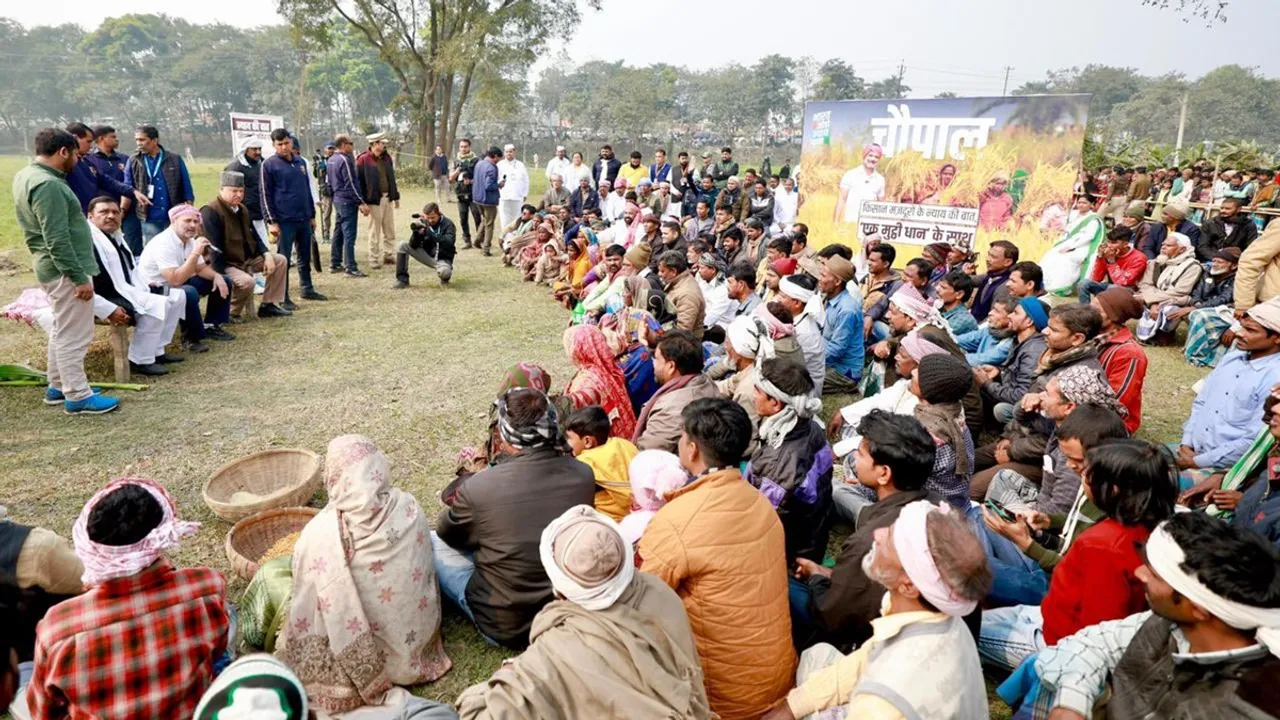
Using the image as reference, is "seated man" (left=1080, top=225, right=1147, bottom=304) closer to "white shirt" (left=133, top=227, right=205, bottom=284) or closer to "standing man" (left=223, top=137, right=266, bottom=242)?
→ "white shirt" (left=133, top=227, right=205, bottom=284)

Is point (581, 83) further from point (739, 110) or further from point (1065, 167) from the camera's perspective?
point (1065, 167)

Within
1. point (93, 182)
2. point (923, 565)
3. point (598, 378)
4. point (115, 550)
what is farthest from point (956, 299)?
point (93, 182)

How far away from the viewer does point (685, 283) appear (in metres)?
6.48

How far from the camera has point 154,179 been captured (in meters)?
7.76

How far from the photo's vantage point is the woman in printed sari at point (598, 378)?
4.50m

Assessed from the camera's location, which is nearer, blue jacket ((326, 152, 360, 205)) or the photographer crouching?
blue jacket ((326, 152, 360, 205))

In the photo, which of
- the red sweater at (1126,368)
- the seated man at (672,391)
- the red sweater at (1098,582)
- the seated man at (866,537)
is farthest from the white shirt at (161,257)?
the red sweater at (1126,368)

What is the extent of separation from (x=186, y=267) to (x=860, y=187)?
27.5 feet

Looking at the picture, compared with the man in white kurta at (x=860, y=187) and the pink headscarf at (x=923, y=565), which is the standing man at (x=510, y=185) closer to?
the man in white kurta at (x=860, y=187)

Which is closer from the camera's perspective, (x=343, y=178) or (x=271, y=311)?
(x=271, y=311)

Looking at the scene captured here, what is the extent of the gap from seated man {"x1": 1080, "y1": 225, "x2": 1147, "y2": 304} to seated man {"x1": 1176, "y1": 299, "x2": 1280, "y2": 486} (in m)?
4.11

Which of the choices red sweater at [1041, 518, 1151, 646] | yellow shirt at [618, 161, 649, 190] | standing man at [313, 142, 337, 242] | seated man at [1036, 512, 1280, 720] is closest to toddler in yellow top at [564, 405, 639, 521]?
red sweater at [1041, 518, 1151, 646]

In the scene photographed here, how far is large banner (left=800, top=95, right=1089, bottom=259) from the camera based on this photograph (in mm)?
8836

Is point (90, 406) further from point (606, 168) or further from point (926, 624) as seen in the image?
point (606, 168)
